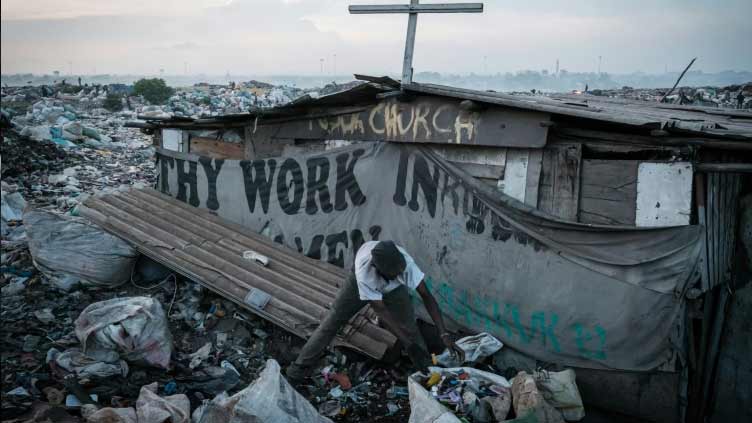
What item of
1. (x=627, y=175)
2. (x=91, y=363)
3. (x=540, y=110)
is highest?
(x=540, y=110)

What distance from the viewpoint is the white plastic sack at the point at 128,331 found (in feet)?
14.3

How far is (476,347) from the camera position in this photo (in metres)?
4.75

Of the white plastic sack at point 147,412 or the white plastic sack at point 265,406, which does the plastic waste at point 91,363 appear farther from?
the white plastic sack at point 265,406

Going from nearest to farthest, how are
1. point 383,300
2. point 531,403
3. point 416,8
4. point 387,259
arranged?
point 531,403
point 387,259
point 383,300
point 416,8

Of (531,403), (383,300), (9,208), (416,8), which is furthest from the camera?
(9,208)

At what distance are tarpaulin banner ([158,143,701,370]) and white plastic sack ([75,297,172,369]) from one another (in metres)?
1.98

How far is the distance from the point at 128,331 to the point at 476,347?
290 centimetres

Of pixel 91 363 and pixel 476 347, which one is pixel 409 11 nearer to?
pixel 476 347

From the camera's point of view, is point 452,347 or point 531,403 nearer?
point 531,403

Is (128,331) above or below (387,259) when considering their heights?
below

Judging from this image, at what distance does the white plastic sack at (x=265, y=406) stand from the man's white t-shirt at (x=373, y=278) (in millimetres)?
912

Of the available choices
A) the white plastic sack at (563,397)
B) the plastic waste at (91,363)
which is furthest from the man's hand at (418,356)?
the plastic waste at (91,363)

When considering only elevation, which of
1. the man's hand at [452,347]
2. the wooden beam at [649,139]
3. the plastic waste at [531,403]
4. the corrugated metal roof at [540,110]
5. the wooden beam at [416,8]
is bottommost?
the plastic waste at [531,403]

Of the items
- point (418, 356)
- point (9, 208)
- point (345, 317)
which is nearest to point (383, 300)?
point (345, 317)
